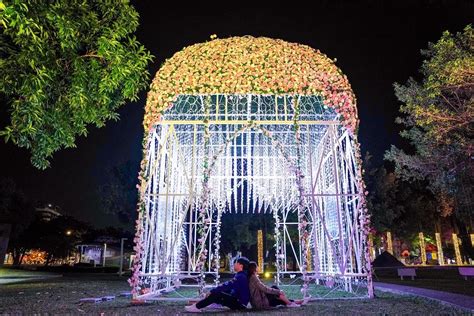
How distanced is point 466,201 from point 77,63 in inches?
505

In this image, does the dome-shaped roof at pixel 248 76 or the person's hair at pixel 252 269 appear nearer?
the person's hair at pixel 252 269

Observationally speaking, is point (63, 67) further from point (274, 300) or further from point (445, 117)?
point (445, 117)

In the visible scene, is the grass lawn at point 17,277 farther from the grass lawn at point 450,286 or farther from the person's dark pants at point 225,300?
the grass lawn at point 450,286

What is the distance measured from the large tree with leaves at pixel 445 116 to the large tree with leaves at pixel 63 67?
775 centimetres

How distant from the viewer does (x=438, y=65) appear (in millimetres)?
10234

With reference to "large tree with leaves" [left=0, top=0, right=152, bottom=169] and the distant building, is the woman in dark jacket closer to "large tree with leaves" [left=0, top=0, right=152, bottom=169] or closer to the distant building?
"large tree with leaves" [left=0, top=0, right=152, bottom=169]

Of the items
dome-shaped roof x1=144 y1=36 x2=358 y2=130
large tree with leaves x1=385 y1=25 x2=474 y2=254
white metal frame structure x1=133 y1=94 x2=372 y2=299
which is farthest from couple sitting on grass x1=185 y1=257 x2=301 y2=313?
large tree with leaves x1=385 y1=25 x2=474 y2=254

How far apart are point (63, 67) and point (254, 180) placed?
7.44 meters

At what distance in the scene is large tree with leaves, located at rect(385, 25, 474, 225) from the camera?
940 centimetres

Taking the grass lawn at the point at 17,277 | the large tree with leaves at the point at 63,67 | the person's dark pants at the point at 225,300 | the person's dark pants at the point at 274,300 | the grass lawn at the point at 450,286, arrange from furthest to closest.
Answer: the grass lawn at the point at 17,277 < the grass lawn at the point at 450,286 < the person's dark pants at the point at 274,300 < the person's dark pants at the point at 225,300 < the large tree with leaves at the point at 63,67

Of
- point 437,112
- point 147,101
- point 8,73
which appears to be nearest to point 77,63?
point 8,73

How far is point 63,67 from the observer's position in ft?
16.6

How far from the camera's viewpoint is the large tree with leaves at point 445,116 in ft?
30.8

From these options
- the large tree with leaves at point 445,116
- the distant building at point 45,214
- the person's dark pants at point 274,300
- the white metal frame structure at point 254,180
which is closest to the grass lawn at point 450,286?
the white metal frame structure at point 254,180
